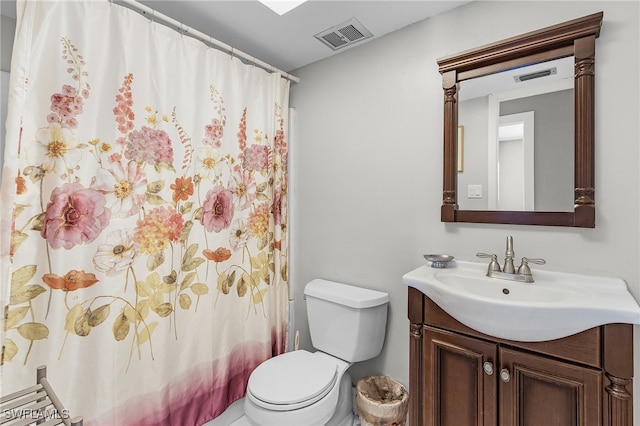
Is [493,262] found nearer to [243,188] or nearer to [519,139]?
[519,139]

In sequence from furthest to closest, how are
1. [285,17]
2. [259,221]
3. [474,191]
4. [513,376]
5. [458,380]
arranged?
[259,221] < [285,17] < [474,191] < [458,380] < [513,376]

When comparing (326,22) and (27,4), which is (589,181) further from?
(27,4)

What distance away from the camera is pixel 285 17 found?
1649 millimetres

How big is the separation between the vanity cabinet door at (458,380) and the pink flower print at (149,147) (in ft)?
4.71

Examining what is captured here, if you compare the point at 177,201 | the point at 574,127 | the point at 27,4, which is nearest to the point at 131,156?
the point at 177,201

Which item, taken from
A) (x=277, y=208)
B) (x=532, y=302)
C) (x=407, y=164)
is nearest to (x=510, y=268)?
(x=532, y=302)

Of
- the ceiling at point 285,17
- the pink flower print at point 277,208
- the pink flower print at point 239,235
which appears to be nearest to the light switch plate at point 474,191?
the ceiling at point 285,17

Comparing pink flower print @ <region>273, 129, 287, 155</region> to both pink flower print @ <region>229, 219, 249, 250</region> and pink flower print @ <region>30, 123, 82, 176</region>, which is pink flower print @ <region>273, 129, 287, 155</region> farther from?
pink flower print @ <region>30, 123, 82, 176</region>

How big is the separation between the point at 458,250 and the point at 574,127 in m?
0.69

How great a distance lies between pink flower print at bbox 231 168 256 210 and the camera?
6.15 ft

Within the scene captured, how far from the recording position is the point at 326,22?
169 cm

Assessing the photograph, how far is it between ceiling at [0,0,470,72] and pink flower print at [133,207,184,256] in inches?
39.8

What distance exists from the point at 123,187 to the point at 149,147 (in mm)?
225

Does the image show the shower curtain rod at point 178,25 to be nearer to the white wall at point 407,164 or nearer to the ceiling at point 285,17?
the ceiling at point 285,17
